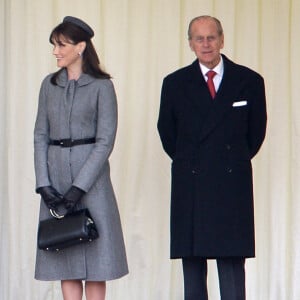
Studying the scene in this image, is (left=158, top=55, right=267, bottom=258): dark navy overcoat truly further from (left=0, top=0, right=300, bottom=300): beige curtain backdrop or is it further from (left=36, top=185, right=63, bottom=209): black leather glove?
(left=0, top=0, right=300, bottom=300): beige curtain backdrop

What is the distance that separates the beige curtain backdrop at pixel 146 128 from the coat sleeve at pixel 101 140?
52.7 inches

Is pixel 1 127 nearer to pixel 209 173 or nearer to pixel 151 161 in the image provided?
pixel 151 161

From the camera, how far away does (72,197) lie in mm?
5109

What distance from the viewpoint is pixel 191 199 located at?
5332 millimetres

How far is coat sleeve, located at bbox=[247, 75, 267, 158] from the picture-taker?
212 inches

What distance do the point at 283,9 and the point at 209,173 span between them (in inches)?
71.0

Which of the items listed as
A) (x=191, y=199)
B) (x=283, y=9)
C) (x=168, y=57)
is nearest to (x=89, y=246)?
(x=191, y=199)

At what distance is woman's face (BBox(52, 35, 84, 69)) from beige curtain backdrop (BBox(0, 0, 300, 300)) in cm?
126

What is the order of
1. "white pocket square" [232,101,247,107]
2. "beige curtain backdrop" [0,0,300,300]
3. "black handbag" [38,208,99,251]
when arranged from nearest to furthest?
"black handbag" [38,208,99,251], "white pocket square" [232,101,247,107], "beige curtain backdrop" [0,0,300,300]

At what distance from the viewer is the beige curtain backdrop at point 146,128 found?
21.3 ft

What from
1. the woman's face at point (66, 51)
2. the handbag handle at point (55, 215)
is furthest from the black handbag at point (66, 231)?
the woman's face at point (66, 51)

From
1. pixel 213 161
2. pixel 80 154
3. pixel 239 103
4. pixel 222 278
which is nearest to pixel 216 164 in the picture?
pixel 213 161

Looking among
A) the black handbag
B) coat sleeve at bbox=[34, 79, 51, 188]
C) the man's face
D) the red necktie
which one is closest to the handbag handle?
the black handbag

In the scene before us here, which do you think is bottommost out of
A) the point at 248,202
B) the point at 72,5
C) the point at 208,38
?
the point at 248,202
